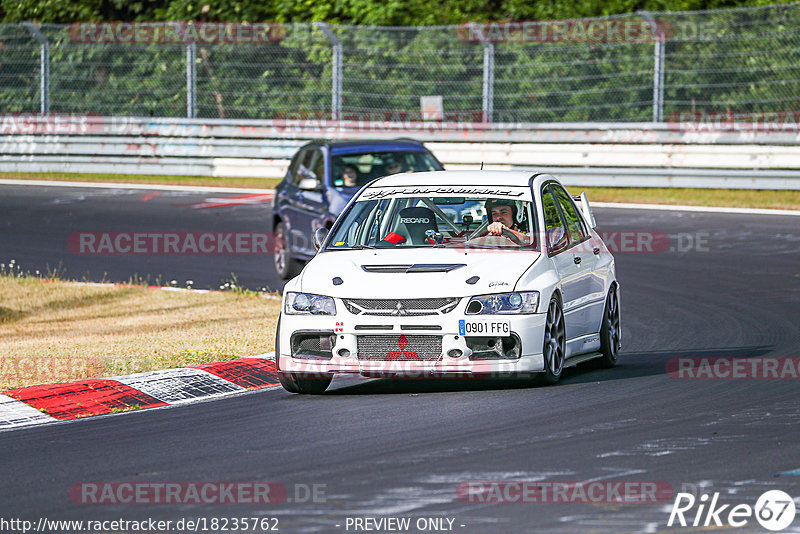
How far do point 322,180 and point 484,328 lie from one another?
8.52 metres

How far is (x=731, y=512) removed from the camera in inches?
246

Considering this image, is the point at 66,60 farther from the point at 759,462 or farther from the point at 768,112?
the point at 759,462

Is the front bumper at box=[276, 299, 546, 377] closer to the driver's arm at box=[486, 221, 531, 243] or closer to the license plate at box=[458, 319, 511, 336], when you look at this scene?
the license plate at box=[458, 319, 511, 336]

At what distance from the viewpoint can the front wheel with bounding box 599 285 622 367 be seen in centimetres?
1108

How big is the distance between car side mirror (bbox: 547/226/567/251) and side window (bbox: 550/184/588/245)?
234 millimetres

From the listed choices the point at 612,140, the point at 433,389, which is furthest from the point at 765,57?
the point at 433,389

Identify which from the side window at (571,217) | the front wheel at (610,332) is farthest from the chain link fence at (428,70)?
the front wheel at (610,332)

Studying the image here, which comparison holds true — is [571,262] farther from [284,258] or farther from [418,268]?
[284,258]

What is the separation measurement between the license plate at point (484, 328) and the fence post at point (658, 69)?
17.3 m

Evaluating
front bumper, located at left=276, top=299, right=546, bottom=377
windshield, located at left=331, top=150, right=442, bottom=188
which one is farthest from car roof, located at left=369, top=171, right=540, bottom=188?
windshield, located at left=331, top=150, right=442, bottom=188

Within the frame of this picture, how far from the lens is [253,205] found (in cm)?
2594

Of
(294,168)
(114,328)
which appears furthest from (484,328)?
(294,168)

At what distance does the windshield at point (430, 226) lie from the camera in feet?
34.1

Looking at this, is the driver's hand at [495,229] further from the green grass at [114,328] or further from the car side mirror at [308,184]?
the car side mirror at [308,184]
